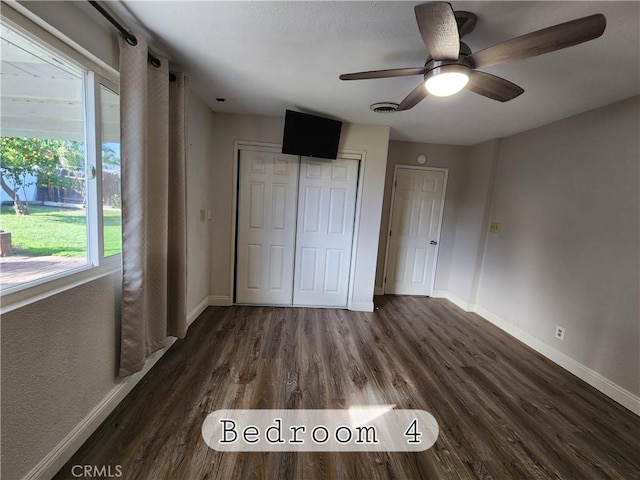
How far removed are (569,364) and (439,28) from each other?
2.97m

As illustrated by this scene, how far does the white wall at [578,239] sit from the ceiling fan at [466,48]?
1.44 meters

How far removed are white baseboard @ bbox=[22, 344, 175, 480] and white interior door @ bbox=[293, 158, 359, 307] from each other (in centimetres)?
195

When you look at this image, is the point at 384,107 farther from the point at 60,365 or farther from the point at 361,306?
the point at 60,365

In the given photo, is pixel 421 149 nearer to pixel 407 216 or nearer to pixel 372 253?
pixel 407 216

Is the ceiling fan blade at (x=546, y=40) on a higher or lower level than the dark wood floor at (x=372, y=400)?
higher

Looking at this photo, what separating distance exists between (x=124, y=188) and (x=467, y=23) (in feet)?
6.78

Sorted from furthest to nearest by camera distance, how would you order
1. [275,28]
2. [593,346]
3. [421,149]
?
[421,149]
[593,346]
[275,28]

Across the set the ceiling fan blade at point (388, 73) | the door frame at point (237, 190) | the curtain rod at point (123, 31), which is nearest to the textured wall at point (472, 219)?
the door frame at point (237, 190)

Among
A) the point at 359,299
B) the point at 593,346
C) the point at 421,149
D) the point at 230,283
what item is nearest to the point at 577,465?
the point at 593,346

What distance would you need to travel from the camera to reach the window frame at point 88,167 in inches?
44.1

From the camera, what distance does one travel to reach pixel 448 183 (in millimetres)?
3883

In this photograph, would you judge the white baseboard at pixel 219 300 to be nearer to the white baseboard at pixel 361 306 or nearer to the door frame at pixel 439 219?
the white baseboard at pixel 361 306

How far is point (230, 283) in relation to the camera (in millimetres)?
3232

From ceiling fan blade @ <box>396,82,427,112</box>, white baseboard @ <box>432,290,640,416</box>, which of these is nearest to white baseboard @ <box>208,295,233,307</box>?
ceiling fan blade @ <box>396,82,427,112</box>
